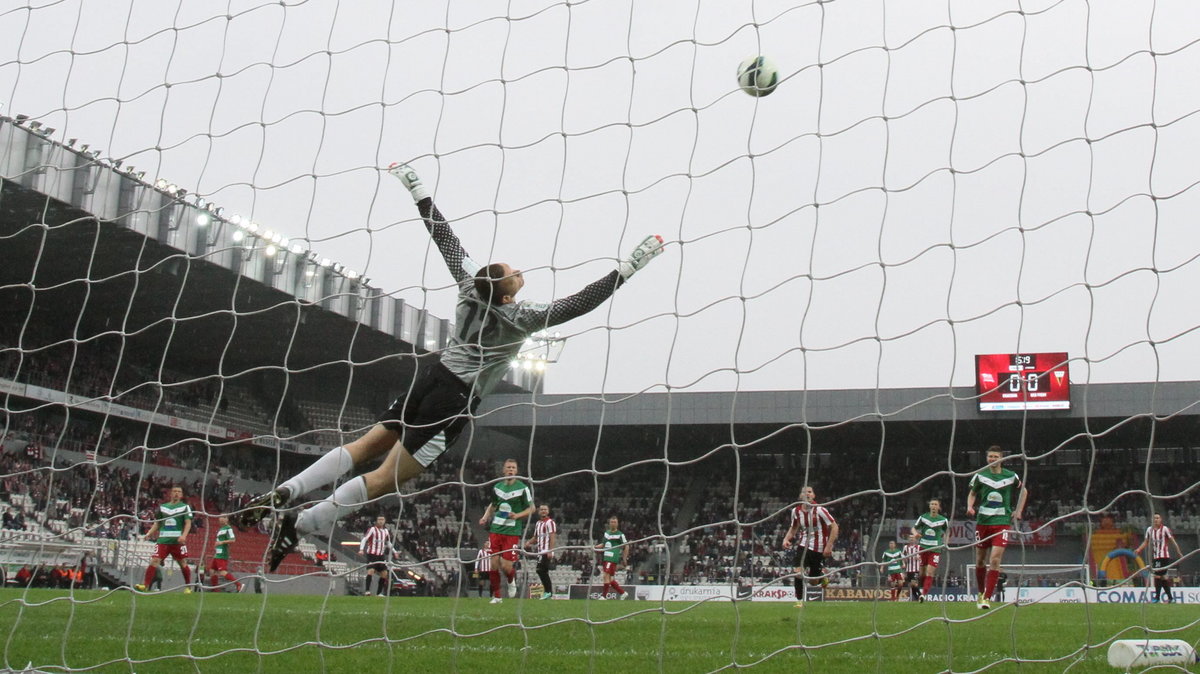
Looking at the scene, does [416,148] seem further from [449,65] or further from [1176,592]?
[1176,592]

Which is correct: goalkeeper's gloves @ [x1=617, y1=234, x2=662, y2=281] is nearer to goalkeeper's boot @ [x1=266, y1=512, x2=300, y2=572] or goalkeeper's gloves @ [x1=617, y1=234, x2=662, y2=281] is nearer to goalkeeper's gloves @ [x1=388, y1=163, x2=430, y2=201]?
goalkeeper's gloves @ [x1=388, y1=163, x2=430, y2=201]

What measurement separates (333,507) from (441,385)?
2.69 feet

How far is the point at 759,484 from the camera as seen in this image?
3500cm

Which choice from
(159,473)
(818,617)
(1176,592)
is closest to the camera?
(818,617)

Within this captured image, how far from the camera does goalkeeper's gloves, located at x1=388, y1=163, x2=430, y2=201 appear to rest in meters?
5.52

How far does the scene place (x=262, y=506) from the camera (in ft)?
17.2

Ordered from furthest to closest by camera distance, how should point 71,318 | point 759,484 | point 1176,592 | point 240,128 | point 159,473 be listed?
point 759,484 → point 159,473 → point 71,318 → point 1176,592 → point 240,128

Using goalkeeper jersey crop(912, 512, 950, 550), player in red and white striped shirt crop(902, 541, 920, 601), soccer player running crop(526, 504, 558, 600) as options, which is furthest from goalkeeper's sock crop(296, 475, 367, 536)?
player in red and white striped shirt crop(902, 541, 920, 601)

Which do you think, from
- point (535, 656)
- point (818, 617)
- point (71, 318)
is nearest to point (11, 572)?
point (71, 318)

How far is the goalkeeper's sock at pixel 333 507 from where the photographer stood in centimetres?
539

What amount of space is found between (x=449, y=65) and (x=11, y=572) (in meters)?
18.1

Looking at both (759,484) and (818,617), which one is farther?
(759,484)

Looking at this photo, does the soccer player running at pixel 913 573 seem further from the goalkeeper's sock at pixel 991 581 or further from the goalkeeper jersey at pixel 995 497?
the goalkeeper's sock at pixel 991 581

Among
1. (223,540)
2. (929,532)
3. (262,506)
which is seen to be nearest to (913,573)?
(929,532)
